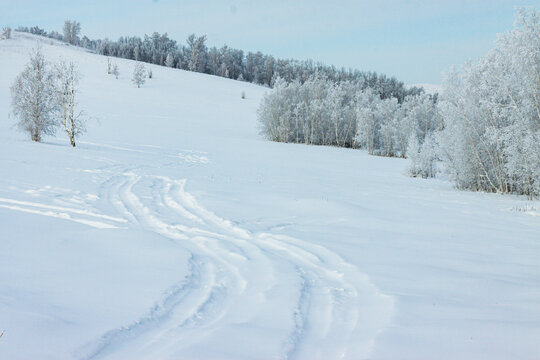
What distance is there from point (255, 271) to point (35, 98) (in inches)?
830

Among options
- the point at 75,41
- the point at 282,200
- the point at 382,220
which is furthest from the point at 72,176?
the point at 75,41

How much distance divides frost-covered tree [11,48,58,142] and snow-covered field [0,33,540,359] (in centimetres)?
955

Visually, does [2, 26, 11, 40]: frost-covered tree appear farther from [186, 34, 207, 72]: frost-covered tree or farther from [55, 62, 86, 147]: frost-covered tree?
[55, 62, 86, 147]: frost-covered tree

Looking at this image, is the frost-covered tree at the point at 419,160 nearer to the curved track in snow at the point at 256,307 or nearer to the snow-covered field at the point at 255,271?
the snow-covered field at the point at 255,271

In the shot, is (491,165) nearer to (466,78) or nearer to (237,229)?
(466,78)

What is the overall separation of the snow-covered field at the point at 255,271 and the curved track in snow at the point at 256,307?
22mm

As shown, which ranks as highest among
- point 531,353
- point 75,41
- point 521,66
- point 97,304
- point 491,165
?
point 75,41

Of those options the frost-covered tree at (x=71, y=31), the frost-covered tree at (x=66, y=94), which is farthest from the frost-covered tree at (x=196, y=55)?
the frost-covered tree at (x=66, y=94)

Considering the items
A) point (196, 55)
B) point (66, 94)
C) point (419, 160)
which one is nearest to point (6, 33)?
point (196, 55)

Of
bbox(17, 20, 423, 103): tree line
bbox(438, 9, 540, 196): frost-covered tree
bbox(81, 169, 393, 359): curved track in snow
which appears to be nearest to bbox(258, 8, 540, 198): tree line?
bbox(438, 9, 540, 196): frost-covered tree

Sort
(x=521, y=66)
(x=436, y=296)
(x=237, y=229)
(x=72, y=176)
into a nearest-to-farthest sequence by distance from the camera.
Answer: (x=436, y=296) → (x=237, y=229) → (x=72, y=176) → (x=521, y=66)

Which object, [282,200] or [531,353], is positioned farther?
[282,200]

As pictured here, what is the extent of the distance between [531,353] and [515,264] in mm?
3343

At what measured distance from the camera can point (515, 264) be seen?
6.31 meters
